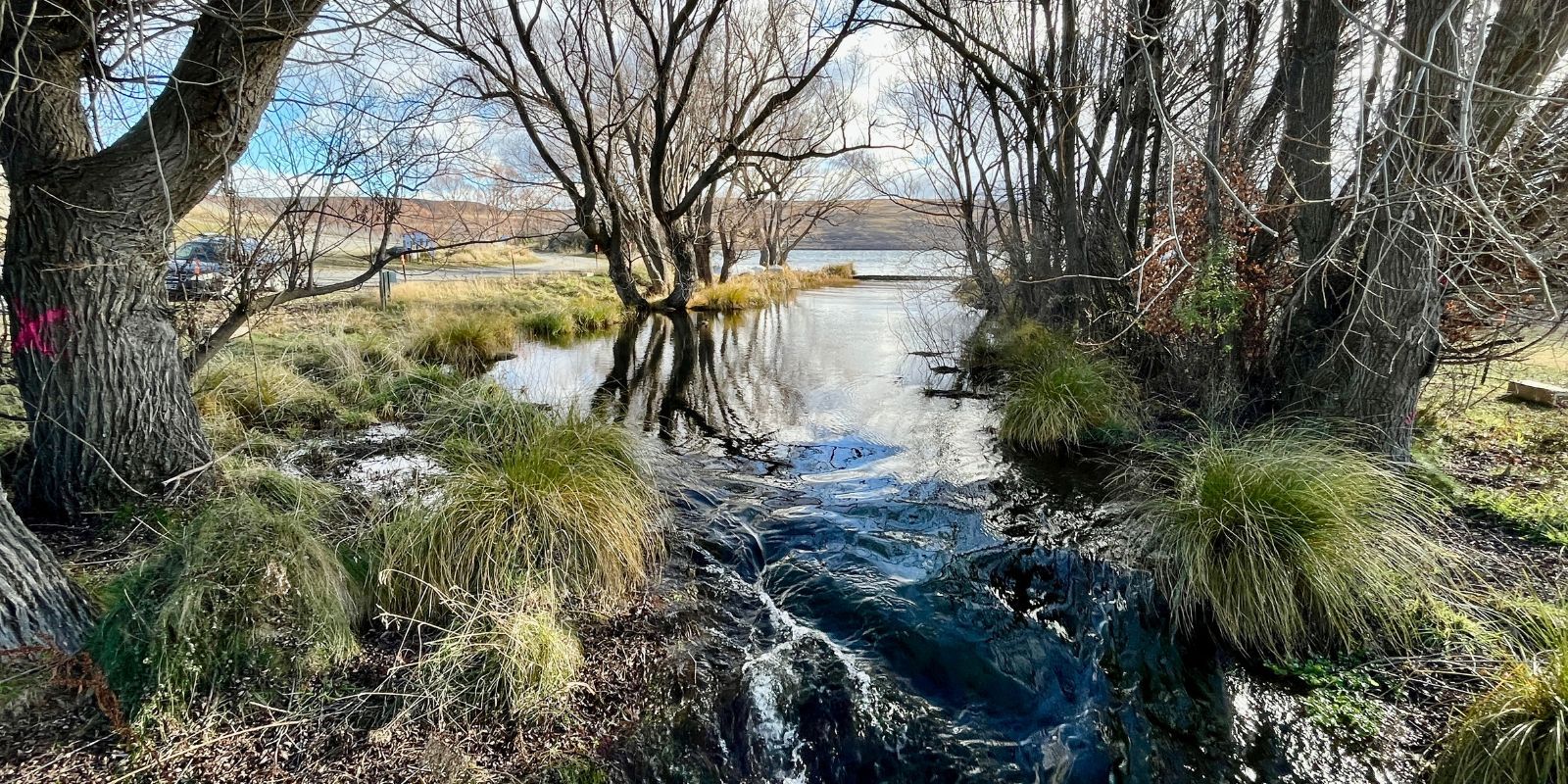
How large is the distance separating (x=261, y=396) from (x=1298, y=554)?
7.43 meters

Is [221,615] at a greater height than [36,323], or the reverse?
[36,323]

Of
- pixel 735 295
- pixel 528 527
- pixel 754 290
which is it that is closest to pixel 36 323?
pixel 528 527

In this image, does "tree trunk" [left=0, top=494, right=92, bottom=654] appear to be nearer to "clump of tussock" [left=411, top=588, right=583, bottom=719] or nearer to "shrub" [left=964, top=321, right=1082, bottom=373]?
"clump of tussock" [left=411, top=588, right=583, bottom=719]

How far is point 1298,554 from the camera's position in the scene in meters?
3.28

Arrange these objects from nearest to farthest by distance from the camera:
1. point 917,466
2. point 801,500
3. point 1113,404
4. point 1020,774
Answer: point 1020,774 < point 801,500 < point 917,466 < point 1113,404

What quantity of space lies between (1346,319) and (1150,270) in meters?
1.68

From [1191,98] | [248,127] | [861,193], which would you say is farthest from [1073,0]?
[861,193]

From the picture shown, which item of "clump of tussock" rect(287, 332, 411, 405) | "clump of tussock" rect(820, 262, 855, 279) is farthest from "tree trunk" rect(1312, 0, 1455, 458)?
"clump of tussock" rect(820, 262, 855, 279)

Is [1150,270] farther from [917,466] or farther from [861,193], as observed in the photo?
[861,193]

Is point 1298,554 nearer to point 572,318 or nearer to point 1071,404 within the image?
point 1071,404

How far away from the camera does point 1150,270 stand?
6086mm

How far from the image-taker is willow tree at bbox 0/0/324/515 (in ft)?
10.4

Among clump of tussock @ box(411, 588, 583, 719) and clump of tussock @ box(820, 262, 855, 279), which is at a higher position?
clump of tussock @ box(820, 262, 855, 279)

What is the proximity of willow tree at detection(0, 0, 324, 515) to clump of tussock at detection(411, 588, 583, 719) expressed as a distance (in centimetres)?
168
